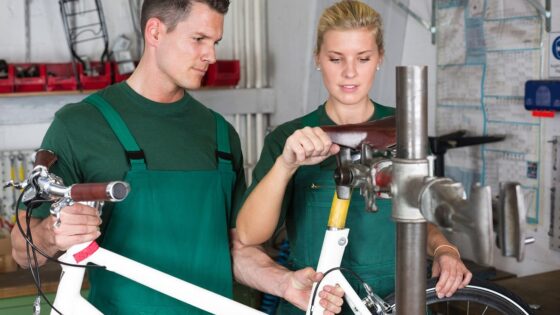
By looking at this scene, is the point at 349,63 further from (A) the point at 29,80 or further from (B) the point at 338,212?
(A) the point at 29,80

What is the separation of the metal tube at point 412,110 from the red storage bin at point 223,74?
9.95 feet

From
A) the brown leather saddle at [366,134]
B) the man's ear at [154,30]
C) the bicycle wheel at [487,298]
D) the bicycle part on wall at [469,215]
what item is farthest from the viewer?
the bicycle wheel at [487,298]

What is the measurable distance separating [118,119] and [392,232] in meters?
0.68

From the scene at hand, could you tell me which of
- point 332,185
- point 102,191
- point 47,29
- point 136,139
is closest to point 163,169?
point 136,139

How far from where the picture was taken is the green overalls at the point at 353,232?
1737 millimetres

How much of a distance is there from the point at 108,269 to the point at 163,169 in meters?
0.30

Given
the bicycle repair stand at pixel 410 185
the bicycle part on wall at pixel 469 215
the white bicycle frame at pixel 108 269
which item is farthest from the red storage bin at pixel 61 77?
the bicycle part on wall at pixel 469 215

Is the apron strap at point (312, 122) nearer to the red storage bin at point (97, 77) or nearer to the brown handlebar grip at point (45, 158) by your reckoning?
the brown handlebar grip at point (45, 158)

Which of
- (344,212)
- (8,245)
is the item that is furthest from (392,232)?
(8,245)

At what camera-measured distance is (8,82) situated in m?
3.35

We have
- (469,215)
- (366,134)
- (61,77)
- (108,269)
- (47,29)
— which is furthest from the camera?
(47,29)

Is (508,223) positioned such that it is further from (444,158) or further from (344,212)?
(444,158)

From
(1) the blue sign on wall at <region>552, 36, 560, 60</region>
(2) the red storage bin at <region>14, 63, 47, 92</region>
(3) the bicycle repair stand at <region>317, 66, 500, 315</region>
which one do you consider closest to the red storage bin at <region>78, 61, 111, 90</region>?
(2) the red storage bin at <region>14, 63, 47, 92</region>

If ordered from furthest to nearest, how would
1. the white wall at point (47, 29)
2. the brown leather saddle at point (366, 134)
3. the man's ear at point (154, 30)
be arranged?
the white wall at point (47, 29) < the man's ear at point (154, 30) < the brown leather saddle at point (366, 134)
